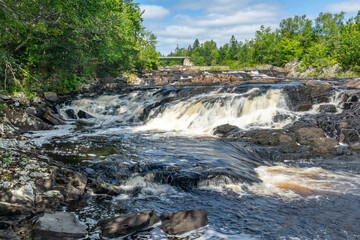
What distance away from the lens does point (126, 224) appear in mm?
4594

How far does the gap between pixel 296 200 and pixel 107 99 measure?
18256 mm

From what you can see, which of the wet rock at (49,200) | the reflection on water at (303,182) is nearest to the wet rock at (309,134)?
the reflection on water at (303,182)

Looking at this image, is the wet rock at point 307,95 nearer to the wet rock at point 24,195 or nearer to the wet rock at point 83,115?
the wet rock at point 83,115

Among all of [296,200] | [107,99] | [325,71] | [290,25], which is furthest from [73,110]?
[290,25]

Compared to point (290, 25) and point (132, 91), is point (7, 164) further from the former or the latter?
point (290, 25)

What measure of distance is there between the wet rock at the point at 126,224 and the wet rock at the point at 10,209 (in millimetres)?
1405

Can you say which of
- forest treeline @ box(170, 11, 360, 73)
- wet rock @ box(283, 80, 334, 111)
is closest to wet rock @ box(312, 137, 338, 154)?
wet rock @ box(283, 80, 334, 111)

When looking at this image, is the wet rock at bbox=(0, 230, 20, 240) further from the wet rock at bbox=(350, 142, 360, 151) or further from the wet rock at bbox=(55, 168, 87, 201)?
the wet rock at bbox=(350, 142, 360, 151)

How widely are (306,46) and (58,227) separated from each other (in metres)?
85.0

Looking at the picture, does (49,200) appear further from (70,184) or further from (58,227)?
(58,227)

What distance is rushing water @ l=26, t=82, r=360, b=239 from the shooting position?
4.96m

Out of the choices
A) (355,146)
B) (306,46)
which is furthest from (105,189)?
(306,46)

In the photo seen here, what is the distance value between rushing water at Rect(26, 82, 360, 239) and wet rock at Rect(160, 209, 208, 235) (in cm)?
14

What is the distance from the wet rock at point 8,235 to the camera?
3944 mm
